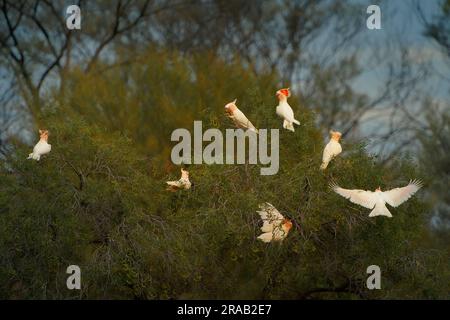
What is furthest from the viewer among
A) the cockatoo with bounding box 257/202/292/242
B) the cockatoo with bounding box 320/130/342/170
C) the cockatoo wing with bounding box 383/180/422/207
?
the cockatoo with bounding box 320/130/342/170

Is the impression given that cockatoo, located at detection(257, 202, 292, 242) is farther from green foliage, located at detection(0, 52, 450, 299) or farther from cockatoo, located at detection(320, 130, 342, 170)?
cockatoo, located at detection(320, 130, 342, 170)

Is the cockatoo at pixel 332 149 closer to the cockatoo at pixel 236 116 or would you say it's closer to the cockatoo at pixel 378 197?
the cockatoo at pixel 378 197

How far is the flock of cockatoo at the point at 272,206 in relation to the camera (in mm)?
8648

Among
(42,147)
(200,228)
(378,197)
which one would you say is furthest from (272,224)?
(42,147)

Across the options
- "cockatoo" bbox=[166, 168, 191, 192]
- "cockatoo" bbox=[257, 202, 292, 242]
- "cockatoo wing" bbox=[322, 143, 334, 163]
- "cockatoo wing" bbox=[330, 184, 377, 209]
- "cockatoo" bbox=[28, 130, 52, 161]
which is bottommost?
"cockatoo" bbox=[257, 202, 292, 242]

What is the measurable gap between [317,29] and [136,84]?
23.3ft

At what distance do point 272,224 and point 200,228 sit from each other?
0.94 meters

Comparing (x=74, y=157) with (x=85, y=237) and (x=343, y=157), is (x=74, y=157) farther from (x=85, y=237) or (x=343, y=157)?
(x=343, y=157)

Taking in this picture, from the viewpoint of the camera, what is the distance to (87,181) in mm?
10297

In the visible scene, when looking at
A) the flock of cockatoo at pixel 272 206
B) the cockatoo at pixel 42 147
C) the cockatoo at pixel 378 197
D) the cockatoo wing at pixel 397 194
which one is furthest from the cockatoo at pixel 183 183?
the cockatoo wing at pixel 397 194

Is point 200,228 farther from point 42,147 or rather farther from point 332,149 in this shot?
point 42,147

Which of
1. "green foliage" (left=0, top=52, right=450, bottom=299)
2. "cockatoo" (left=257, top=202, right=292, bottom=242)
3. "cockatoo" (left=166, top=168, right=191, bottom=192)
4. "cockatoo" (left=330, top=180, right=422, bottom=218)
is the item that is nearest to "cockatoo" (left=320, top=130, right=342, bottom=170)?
"green foliage" (left=0, top=52, right=450, bottom=299)

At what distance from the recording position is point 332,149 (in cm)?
926

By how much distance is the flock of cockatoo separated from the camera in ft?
28.4
